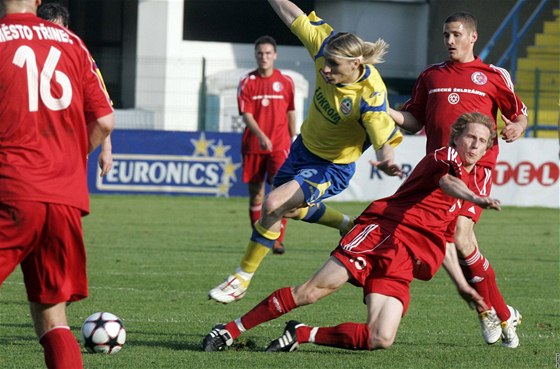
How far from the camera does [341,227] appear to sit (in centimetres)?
916

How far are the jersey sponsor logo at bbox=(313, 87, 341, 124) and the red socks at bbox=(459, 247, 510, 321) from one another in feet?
4.40

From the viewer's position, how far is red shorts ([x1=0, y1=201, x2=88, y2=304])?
4.72 metres

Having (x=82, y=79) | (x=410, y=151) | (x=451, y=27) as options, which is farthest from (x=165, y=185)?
(x=82, y=79)

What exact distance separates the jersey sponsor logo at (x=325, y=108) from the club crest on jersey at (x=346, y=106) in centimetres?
9

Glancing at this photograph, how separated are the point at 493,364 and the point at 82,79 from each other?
125 inches

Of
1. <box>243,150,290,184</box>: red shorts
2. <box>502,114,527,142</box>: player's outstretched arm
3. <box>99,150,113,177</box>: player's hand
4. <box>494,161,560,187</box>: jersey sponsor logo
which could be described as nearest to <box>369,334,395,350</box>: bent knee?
<box>99,150,113,177</box>: player's hand

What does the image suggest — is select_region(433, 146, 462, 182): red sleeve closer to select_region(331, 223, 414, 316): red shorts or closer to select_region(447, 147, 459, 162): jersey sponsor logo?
select_region(447, 147, 459, 162): jersey sponsor logo

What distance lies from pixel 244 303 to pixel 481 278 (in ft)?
7.20

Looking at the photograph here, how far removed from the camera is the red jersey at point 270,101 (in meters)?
13.7

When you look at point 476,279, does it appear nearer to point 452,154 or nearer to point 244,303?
point 452,154

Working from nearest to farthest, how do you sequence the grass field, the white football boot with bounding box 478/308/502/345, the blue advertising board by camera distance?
1. the grass field
2. the white football boot with bounding box 478/308/502/345
3. the blue advertising board

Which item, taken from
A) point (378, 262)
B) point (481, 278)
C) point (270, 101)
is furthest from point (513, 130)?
point (270, 101)

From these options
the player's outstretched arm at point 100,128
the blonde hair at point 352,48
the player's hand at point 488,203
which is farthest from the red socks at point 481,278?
the player's outstretched arm at point 100,128

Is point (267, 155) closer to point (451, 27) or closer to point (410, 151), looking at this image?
point (451, 27)
